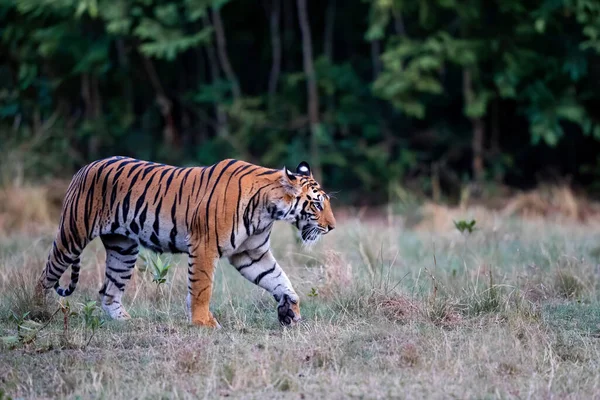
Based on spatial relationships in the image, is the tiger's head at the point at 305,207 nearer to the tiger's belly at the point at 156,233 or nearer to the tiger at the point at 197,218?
the tiger at the point at 197,218

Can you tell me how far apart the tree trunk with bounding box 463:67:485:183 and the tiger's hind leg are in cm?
1095

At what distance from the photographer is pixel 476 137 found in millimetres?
18562

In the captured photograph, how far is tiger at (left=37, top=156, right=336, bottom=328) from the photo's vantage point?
745cm

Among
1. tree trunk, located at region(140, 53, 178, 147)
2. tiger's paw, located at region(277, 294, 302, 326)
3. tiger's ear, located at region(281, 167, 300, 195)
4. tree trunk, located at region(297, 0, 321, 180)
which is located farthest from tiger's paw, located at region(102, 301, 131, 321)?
tree trunk, located at region(140, 53, 178, 147)

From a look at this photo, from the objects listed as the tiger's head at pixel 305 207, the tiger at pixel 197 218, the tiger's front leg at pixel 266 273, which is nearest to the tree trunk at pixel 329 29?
the tiger at pixel 197 218

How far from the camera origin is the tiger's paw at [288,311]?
24.7ft

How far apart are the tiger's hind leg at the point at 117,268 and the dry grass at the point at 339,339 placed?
268 millimetres

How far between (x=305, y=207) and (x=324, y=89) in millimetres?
11998

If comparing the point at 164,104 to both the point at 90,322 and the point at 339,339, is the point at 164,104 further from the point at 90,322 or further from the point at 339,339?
the point at 339,339

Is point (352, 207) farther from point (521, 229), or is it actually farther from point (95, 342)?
point (95, 342)

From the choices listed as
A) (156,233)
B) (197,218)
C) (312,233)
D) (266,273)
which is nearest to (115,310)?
(156,233)

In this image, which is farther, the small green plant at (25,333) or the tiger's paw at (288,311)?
the tiger's paw at (288,311)

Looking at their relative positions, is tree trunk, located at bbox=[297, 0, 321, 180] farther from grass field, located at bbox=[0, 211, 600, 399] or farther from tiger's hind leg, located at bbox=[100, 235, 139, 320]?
tiger's hind leg, located at bbox=[100, 235, 139, 320]

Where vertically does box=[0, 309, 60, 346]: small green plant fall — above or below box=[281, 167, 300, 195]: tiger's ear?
below
